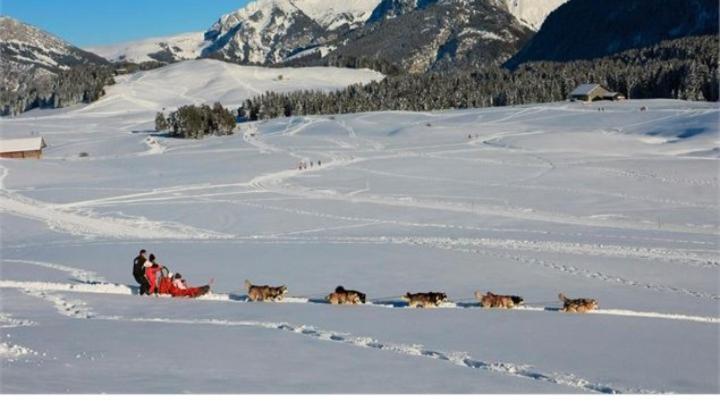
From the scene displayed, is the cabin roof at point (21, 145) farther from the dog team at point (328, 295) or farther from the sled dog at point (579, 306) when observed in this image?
the sled dog at point (579, 306)

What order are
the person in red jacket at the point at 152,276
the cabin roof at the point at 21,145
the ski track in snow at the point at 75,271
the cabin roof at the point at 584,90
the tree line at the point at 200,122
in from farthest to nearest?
the cabin roof at the point at 584,90, the tree line at the point at 200,122, the cabin roof at the point at 21,145, the ski track in snow at the point at 75,271, the person in red jacket at the point at 152,276

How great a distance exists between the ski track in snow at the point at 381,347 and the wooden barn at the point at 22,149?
7779 cm

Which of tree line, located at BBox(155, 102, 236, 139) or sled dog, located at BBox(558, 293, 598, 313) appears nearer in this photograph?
sled dog, located at BBox(558, 293, 598, 313)

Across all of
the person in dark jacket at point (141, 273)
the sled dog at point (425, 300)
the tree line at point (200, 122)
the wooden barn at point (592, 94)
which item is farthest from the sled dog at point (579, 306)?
the wooden barn at point (592, 94)

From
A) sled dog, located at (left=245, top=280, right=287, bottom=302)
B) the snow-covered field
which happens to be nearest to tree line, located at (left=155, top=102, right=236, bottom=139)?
the snow-covered field

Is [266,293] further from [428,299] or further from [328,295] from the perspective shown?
[428,299]

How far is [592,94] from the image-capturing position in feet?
415

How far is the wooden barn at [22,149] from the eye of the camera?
9131cm

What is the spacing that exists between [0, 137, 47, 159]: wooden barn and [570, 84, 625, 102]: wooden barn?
78330 mm

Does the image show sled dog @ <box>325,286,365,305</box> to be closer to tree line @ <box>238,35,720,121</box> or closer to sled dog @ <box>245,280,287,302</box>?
sled dog @ <box>245,280,287,302</box>

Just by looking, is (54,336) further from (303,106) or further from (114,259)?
(303,106)

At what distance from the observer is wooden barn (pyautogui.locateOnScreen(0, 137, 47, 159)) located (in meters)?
91.3

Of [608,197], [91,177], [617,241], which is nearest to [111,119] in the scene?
[91,177]

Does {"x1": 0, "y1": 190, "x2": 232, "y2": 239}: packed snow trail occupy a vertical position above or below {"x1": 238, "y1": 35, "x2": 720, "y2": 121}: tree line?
below
